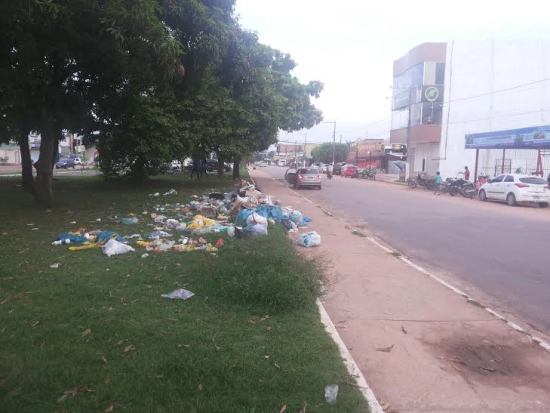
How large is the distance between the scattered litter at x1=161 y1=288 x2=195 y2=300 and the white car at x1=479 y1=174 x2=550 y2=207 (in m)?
20.8

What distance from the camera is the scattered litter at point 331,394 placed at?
143 inches

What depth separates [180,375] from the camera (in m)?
3.88

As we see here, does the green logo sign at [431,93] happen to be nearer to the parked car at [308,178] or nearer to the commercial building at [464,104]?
the commercial building at [464,104]

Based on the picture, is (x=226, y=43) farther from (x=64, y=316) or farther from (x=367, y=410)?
(x=367, y=410)

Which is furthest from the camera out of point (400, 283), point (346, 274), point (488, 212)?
point (488, 212)

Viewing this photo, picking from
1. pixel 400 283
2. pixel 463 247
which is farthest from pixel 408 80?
pixel 400 283

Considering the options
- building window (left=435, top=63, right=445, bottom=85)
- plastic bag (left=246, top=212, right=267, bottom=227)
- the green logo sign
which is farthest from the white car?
building window (left=435, top=63, right=445, bottom=85)

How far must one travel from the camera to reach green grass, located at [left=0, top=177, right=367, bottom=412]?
358cm

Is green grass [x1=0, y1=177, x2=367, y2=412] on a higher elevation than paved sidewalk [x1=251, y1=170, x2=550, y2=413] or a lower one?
higher

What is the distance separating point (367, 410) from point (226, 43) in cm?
920

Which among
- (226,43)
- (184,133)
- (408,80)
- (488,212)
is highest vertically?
(408,80)

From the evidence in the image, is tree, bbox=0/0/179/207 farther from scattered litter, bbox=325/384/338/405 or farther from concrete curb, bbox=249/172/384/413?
scattered litter, bbox=325/384/338/405

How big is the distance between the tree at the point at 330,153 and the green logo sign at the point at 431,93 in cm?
4649

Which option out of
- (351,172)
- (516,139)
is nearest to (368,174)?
(351,172)
